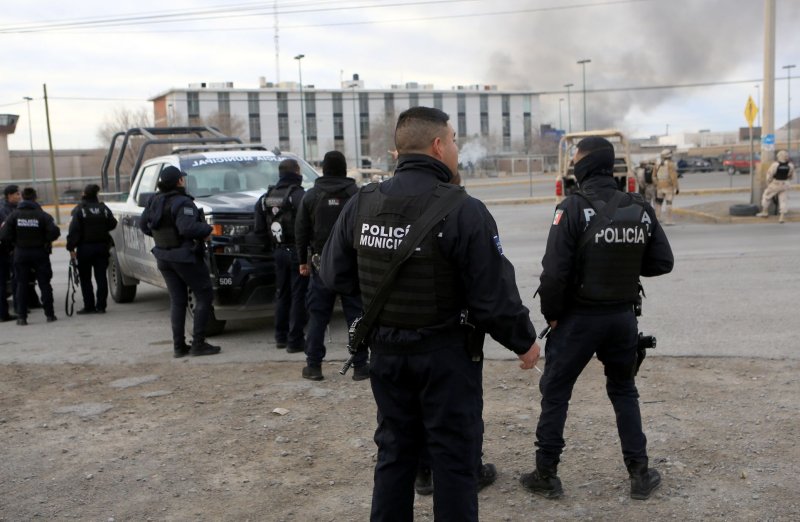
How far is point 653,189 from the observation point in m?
17.6

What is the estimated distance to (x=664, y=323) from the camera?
7844 mm

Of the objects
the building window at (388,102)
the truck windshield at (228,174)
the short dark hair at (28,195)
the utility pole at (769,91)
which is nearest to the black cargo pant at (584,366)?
the truck windshield at (228,174)

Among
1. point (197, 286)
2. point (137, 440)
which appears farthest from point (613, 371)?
point (197, 286)

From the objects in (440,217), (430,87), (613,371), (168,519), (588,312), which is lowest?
(168,519)

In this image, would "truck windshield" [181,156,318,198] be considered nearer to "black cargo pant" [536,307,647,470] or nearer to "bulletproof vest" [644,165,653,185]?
"black cargo pant" [536,307,647,470]

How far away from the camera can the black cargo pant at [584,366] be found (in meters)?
3.90

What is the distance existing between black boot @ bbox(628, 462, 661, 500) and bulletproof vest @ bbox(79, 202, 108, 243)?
773 cm

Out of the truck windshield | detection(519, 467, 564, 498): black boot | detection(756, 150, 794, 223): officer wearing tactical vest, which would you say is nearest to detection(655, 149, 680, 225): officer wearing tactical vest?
detection(756, 150, 794, 223): officer wearing tactical vest

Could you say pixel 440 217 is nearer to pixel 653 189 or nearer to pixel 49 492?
pixel 49 492

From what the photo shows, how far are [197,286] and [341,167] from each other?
6.13 feet

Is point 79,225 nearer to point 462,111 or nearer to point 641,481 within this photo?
point 641,481

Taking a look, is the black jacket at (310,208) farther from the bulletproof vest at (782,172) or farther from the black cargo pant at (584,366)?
the bulletproof vest at (782,172)

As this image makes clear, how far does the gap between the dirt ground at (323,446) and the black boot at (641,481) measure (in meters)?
0.05

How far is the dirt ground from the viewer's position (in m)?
4.01
